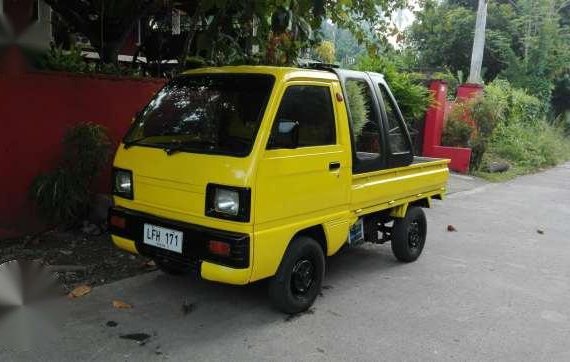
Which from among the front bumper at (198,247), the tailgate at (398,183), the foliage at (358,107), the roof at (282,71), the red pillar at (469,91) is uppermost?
the red pillar at (469,91)

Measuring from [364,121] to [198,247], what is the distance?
85.3 inches

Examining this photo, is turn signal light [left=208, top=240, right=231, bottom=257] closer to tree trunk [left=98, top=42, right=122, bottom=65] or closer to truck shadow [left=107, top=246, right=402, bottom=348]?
truck shadow [left=107, top=246, right=402, bottom=348]

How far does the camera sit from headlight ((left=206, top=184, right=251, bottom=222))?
365 centimetres

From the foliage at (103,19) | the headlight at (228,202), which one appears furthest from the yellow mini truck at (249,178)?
the foliage at (103,19)

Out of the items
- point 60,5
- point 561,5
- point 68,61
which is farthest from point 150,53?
point 561,5

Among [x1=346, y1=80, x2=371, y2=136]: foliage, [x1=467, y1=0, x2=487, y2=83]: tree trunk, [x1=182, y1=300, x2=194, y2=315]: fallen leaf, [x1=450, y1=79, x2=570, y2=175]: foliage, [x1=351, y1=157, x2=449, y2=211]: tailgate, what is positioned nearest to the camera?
[x1=182, y1=300, x2=194, y2=315]: fallen leaf

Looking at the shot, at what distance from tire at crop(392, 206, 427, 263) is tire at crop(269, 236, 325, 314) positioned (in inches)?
58.8

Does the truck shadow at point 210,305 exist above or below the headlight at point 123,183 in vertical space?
below

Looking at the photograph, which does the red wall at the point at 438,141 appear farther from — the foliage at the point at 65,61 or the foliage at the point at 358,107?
the foliage at the point at 65,61

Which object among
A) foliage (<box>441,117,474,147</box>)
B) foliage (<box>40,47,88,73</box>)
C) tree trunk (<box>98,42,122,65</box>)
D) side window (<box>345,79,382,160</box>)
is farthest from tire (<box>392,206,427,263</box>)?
foliage (<box>441,117,474,147</box>)

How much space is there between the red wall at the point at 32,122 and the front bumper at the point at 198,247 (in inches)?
73.4

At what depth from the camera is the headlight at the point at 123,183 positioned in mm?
4272

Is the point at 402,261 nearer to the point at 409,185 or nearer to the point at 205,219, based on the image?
the point at 409,185

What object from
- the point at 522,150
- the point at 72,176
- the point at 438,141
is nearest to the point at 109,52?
the point at 72,176
